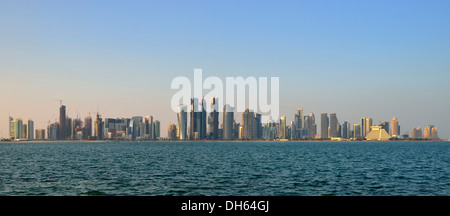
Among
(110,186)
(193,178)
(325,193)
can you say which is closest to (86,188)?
(110,186)

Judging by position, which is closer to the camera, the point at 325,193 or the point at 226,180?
the point at 325,193

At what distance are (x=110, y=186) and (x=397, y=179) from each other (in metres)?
40.6

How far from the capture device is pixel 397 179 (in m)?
57.5
